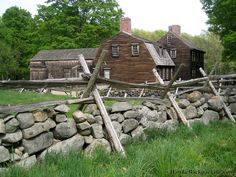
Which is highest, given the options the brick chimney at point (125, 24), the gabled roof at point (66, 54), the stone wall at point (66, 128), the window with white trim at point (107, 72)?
the brick chimney at point (125, 24)

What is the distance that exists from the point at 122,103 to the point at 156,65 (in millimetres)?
27906

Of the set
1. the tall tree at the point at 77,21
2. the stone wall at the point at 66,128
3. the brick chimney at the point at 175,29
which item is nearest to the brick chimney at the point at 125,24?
the tall tree at the point at 77,21

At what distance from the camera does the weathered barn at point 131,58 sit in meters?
35.5

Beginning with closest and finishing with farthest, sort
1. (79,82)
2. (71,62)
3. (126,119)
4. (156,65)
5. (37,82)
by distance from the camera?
(37,82) → (79,82) → (126,119) → (156,65) → (71,62)

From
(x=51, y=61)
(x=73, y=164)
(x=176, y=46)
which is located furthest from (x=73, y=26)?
(x=73, y=164)

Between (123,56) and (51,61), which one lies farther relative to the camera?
(51,61)

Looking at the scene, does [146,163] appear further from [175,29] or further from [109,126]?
[175,29]

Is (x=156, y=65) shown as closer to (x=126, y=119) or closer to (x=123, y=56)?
(x=123, y=56)

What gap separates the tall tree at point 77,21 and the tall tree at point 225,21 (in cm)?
1735

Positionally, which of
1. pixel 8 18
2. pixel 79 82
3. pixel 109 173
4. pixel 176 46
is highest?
pixel 8 18

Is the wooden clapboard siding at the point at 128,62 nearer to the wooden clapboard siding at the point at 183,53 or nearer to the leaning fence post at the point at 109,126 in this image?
the wooden clapboard siding at the point at 183,53

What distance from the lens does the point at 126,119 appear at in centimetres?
772

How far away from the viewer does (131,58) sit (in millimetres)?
36500

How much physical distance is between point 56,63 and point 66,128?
36.3 meters
